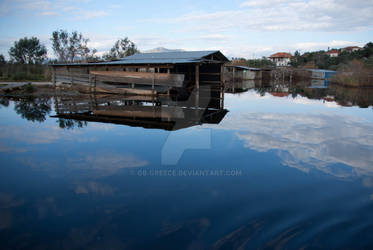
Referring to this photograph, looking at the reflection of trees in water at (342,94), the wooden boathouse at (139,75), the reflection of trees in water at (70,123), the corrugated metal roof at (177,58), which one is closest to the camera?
the reflection of trees in water at (70,123)

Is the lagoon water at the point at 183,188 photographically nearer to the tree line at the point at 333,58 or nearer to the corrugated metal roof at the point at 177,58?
the corrugated metal roof at the point at 177,58

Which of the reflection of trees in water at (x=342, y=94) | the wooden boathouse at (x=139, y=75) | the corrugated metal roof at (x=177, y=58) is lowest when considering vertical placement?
the reflection of trees in water at (x=342, y=94)

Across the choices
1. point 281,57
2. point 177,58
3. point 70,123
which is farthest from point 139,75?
point 281,57

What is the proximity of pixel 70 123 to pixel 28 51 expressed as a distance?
5652 cm

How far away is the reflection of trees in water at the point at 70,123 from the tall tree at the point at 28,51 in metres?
52.0

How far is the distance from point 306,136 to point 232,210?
5.32 meters

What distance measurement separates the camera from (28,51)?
56.1m

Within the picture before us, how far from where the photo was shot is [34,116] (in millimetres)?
10891

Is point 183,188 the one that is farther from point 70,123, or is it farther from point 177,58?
point 177,58

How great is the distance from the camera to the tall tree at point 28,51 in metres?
54.6

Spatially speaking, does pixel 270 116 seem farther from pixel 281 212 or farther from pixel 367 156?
pixel 281 212

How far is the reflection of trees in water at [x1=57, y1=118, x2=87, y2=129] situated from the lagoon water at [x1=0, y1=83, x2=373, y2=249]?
Answer: 1.06 feet

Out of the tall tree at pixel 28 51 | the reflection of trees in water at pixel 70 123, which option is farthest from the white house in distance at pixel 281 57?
the reflection of trees in water at pixel 70 123

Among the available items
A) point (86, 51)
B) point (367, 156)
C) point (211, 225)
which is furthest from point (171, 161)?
point (86, 51)
